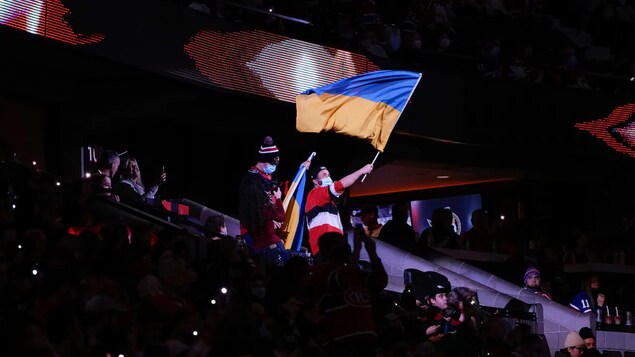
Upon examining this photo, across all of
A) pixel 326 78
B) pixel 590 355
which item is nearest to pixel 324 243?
pixel 590 355

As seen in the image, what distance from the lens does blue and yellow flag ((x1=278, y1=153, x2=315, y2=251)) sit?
1836cm

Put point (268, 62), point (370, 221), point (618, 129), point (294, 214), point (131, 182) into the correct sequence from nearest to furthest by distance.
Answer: point (131, 182)
point (294, 214)
point (268, 62)
point (370, 221)
point (618, 129)

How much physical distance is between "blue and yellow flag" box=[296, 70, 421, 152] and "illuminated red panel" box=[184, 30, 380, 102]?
4.48 feet

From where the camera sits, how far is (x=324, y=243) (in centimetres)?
1169

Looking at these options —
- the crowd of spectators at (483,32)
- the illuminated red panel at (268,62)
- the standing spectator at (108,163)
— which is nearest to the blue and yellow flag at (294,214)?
the illuminated red panel at (268,62)

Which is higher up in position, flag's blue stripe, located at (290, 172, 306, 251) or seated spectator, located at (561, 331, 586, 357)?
flag's blue stripe, located at (290, 172, 306, 251)

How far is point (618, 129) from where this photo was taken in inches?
984

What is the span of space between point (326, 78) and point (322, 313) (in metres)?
10.7

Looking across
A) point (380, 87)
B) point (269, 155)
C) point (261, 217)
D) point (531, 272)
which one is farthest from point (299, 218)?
point (531, 272)

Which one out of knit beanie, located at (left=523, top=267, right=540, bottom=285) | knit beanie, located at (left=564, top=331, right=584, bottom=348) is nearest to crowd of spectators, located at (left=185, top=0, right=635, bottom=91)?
knit beanie, located at (left=523, top=267, right=540, bottom=285)

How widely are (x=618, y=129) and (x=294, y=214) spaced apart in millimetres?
8656

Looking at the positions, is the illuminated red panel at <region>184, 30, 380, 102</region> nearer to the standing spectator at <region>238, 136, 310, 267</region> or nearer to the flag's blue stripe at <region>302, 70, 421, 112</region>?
the flag's blue stripe at <region>302, 70, 421, 112</region>

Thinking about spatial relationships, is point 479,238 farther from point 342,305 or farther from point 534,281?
point 342,305

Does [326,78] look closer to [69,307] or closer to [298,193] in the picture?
[298,193]
